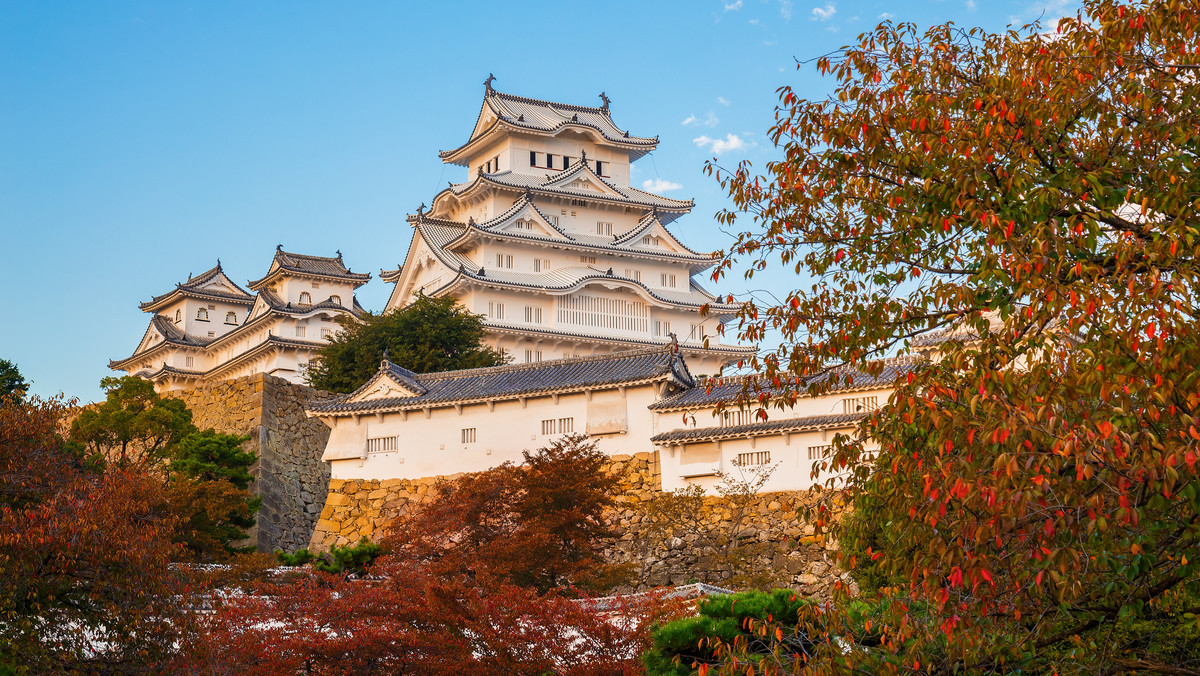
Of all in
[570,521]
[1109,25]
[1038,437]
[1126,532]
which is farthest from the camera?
[570,521]

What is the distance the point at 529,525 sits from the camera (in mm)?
17656

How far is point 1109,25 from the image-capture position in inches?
263

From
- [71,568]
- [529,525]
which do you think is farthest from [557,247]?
[71,568]

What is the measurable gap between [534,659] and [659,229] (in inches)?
1227

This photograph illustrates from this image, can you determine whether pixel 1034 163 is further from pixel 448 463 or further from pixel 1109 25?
pixel 448 463

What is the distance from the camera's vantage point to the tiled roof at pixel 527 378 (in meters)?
22.8

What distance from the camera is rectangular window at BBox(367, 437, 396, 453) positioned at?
79.6ft

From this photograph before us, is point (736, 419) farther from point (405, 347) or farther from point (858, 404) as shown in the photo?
point (405, 347)

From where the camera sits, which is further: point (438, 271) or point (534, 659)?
point (438, 271)

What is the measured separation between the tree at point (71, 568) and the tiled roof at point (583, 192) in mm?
30406

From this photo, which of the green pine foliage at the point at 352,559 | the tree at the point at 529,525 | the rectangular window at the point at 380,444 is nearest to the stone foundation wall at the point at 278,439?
the rectangular window at the point at 380,444

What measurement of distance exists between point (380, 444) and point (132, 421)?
5924mm

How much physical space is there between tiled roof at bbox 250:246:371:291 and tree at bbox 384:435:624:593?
27.2 m

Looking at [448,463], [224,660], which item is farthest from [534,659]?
[448,463]
